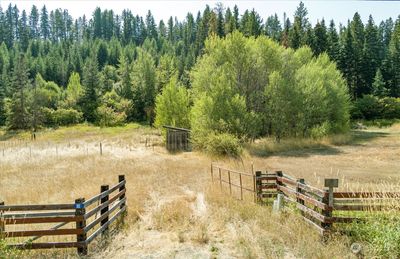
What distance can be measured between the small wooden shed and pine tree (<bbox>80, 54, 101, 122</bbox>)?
41998 mm

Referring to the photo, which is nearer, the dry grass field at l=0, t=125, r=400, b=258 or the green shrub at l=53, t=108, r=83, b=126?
the dry grass field at l=0, t=125, r=400, b=258

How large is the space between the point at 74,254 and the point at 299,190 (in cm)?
657

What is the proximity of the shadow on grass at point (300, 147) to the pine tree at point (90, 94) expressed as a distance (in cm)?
4942

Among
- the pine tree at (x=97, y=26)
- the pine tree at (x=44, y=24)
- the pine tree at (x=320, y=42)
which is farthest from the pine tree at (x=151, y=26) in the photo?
the pine tree at (x=320, y=42)

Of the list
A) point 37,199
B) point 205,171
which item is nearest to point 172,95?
point 205,171

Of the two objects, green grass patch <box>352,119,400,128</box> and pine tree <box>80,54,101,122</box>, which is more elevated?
pine tree <box>80,54,101,122</box>

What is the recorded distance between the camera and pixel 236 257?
8.41 meters

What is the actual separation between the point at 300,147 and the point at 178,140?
519 inches

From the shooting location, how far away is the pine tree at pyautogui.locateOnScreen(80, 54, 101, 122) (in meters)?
77.6

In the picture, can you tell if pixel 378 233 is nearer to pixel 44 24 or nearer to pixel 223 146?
pixel 223 146

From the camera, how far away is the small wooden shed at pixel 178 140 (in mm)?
39156

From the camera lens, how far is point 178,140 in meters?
39.4

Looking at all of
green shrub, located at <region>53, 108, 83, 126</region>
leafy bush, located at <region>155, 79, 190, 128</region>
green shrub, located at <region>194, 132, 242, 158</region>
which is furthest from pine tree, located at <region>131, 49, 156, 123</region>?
green shrub, located at <region>194, 132, 242, 158</region>

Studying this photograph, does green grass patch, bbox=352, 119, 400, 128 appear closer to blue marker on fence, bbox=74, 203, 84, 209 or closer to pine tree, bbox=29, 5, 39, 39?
blue marker on fence, bbox=74, 203, 84, 209
